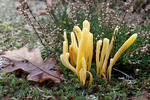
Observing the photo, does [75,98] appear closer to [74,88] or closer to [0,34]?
[74,88]

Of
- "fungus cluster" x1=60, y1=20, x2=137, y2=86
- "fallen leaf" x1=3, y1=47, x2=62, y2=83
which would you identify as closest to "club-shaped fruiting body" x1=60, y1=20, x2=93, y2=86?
"fungus cluster" x1=60, y1=20, x2=137, y2=86

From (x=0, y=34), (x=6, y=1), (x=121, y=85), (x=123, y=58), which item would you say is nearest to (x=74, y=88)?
(x=121, y=85)

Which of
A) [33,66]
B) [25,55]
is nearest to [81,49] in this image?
[33,66]

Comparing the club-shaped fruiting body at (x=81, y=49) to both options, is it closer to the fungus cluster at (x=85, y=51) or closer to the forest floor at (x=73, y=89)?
the fungus cluster at (x=85, y=51)

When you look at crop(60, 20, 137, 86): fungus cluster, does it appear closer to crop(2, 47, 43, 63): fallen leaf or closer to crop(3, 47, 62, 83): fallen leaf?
crop(3, 47, 62, 83): fallen leaf

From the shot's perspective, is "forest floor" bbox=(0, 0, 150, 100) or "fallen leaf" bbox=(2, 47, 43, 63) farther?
"fallen leaf" bbox=(2, 47, 43, 63)

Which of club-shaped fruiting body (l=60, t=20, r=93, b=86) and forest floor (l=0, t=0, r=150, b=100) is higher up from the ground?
club-shaped fruiting body (l=60, t=20, r=93, b=86)

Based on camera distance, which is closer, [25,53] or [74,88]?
[74,88]

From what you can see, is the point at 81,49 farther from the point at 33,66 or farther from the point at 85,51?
the point at 33,66
